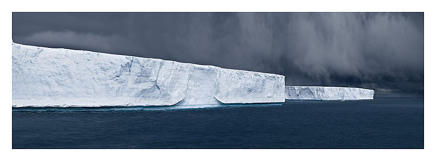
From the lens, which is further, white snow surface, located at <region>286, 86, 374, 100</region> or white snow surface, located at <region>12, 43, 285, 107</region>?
white snow surface, located at <region>286, 86, 374, 100</region>

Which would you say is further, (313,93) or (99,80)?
(313,93)

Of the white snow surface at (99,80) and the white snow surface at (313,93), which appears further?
the white snow surface at (313,93)

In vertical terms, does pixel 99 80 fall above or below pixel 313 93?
above

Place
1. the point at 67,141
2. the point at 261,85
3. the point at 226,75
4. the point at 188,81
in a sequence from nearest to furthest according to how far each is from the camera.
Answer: the point at 67,141, the point at 188,81, the point at 226,75, the point at 261,85

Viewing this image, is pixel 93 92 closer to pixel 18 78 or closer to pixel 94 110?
pixel 94 110

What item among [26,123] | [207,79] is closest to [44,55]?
[26,123]

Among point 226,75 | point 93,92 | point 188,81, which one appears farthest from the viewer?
point 226,75

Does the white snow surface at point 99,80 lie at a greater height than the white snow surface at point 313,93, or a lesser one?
greater

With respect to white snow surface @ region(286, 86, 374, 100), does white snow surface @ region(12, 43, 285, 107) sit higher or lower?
higher
